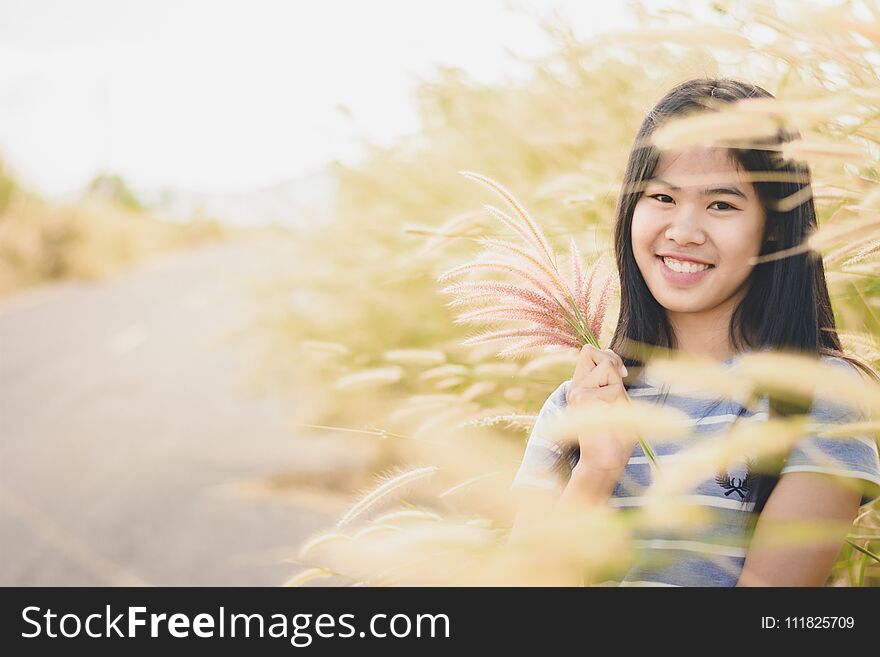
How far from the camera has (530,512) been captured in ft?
3.91

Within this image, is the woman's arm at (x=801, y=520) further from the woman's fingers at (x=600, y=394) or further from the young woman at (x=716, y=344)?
the woman's fingers at (x=600, y=394)

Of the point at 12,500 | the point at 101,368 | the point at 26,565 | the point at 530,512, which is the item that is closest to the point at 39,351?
the point at 101,368

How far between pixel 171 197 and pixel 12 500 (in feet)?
66.4

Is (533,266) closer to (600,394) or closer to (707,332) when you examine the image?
(600,394)

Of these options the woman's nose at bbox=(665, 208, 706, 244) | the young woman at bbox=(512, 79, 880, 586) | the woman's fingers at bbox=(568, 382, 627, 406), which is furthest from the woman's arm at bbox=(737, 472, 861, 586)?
the woman's nose at bbox=(665, 208, 706, 244)

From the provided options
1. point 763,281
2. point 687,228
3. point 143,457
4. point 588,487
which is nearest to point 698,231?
point 687,228

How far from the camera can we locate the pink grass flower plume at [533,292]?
106 cm

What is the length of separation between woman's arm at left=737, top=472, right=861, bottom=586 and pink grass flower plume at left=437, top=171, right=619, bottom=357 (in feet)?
0.98

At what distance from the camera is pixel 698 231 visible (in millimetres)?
1191

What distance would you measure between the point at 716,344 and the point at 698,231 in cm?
20

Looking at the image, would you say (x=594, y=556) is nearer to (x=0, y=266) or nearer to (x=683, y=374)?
(x=683, y=374)

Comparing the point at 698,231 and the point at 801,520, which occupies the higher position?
the point at 698,231

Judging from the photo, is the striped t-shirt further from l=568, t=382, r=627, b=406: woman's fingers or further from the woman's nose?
the woman's nose

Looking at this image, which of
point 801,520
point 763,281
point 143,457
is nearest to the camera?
point 801,520
